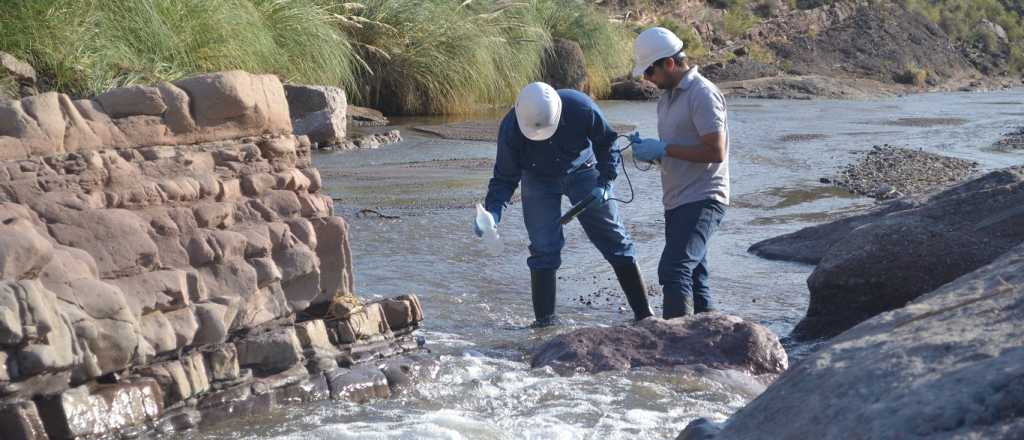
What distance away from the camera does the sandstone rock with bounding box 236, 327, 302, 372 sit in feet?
17.8

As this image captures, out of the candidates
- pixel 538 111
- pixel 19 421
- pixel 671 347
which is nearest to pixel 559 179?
pixel 538 111

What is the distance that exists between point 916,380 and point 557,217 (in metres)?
3.88

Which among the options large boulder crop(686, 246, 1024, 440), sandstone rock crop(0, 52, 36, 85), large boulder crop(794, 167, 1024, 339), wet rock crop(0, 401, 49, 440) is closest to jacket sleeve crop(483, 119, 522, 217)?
large boulder crop(794, 167, 1024, 339)

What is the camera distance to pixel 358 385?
5586mm

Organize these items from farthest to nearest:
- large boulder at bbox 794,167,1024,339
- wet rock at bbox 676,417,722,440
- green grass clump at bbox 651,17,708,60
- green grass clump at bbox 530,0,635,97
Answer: green grass clump at bbox 651,17,708,60, green grass clump at bbox 530,0,635,97, large boulder at bbox 794,167,1024,339, wet rock at bbox 676,417,722,440

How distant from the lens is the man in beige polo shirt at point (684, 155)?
612 centimetres

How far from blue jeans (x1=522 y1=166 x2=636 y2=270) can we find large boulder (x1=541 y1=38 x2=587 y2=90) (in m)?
18.8

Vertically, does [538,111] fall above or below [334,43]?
below

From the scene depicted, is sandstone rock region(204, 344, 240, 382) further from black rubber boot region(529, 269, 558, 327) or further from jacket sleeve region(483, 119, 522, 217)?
black rubber boot region(529, 269, 558, 327)

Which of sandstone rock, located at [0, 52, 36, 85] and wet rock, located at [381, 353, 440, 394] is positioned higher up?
sandstone rock, located at [0, 52, 36, 85]

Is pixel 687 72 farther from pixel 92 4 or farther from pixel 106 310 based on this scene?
pixel 92 4

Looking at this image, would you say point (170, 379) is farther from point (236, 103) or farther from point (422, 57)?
point (422, 57)

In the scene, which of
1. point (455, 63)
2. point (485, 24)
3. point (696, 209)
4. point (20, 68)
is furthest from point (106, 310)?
point (485, 24)

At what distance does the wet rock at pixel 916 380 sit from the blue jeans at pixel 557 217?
2999 millimetres
